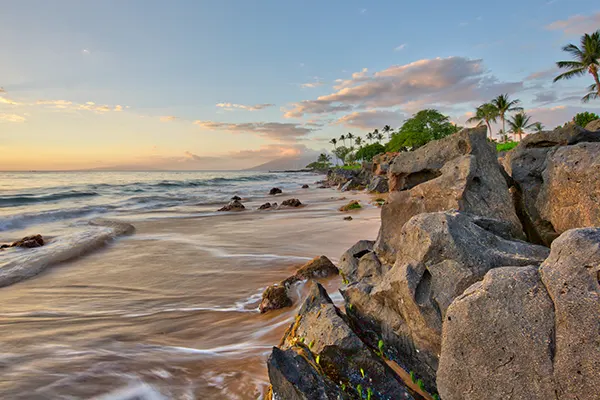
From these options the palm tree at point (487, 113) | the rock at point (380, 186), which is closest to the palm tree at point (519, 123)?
the palm tree at point (487, 113)

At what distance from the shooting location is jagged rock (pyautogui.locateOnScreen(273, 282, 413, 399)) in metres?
3.13

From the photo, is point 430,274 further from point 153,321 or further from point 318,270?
point 153,321

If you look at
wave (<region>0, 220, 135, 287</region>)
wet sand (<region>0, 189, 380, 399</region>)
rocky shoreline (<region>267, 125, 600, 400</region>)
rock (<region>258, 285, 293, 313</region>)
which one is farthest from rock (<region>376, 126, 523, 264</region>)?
wave (<region>0, 220, 135, 287</region>)

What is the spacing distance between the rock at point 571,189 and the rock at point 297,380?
3533 millimetres

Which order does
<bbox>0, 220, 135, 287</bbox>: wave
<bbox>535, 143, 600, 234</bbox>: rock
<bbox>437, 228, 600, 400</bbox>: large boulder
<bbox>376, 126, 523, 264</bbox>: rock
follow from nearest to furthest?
<bbox>437, 228, 600, 400</bbox>: large boulder, <bbox>535, 143, 600, 234</bbox>: rock, <bbox>376, 126, 523, 264</bbox>: rock, <bbox>0, 220, 135, 287</bbox>: wave

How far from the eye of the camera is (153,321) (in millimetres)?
5887

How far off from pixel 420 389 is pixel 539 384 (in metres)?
1.31

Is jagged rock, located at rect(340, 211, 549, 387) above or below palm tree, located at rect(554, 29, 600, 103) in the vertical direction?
below

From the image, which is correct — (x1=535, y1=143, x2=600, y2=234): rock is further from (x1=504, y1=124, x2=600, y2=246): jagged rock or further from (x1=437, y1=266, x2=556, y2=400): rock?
(x1=437, y1=266, x2=556, y2=400): rock

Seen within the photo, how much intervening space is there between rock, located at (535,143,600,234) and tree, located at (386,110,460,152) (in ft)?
173

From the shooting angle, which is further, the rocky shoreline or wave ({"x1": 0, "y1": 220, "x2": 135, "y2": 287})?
wave ({"x1": 0, "y1": 220, "x2": 135, "y2": 287})

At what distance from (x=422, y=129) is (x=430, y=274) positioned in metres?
58.1

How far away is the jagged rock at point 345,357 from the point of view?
123 inches

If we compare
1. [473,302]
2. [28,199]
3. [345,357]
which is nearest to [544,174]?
[473,302]
